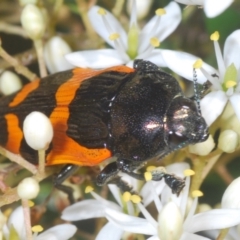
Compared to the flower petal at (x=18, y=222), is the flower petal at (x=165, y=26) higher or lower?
higher

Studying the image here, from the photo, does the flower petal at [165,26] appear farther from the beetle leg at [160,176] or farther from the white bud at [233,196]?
the white bud at [233,196]

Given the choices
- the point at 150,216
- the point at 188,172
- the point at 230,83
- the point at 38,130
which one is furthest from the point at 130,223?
the point at 230,83

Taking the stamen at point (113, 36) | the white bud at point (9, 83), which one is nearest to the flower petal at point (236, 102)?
the stamen at point (113, 36)

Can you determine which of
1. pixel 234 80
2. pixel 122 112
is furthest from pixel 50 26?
pixel 234 80

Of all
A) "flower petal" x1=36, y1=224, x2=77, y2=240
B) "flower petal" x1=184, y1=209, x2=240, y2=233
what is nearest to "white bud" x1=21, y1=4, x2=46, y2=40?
"flower petal" x1=36, y1=224, x2=77, y2=240

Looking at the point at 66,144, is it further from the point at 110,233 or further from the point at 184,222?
the point at 184,222

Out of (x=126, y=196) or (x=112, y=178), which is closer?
(x=126, y=196)
